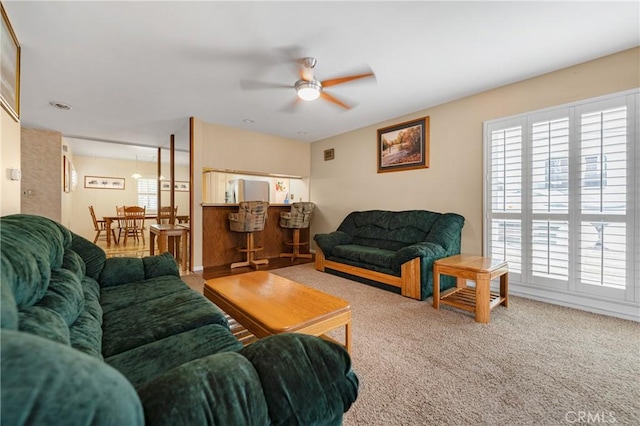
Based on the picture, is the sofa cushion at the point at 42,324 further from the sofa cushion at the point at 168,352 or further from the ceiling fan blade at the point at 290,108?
the ceiling fan blade at the point at 290,108

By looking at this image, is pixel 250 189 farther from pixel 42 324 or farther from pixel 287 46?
pixel 42 324

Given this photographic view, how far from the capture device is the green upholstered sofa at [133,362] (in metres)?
0.44

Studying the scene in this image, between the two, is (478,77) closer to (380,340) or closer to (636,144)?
(636,144)

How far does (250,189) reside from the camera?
7.02 meters

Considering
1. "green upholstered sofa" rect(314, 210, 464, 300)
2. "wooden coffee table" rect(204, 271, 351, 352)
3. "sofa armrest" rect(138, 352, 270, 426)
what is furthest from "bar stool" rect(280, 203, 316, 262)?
"sofa armrest" rect(138, 352, 270, 426)

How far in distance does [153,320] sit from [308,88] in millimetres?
2270

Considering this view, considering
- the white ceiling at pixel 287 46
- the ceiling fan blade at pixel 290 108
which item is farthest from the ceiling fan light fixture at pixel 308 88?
the ceiling fan blade at pixel 290 108

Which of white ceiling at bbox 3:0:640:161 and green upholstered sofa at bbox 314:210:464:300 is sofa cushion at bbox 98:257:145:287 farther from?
green upholstered sofa at bbox 314:210:464:300

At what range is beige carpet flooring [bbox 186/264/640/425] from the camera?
1.39 m

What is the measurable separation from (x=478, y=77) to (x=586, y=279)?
2324 mm

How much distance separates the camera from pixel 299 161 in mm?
5906

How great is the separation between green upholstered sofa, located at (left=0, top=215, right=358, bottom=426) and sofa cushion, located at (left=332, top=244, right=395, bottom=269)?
2.26 metres

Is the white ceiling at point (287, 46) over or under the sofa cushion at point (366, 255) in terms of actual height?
over

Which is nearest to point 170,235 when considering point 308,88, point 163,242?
point 163,242
